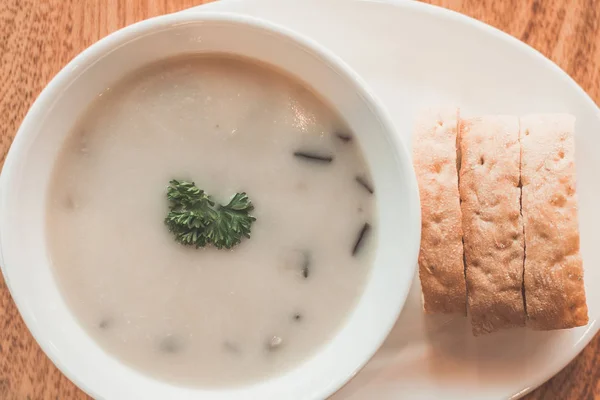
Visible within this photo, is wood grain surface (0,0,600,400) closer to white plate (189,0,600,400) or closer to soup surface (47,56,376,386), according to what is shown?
white plate (189,0,600,400)

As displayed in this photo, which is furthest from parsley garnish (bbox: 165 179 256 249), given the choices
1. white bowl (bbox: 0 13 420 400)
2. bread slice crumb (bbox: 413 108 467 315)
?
bread slice crumb (bbox: 413 108 467 315)

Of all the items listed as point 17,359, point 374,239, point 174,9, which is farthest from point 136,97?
point 17,359

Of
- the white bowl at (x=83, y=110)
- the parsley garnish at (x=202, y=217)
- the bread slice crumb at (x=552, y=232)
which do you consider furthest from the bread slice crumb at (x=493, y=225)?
the parsley garnish at (x=202, y=217)

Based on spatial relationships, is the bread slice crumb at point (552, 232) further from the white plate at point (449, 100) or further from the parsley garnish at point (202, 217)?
the parsley garnish at point (202, 217)

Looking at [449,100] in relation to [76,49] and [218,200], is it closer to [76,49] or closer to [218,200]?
[218,200]

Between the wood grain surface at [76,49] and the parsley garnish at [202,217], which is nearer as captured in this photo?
the parsley garnish at [202,217]

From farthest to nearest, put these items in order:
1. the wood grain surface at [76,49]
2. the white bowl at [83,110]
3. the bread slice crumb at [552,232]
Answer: the wood grain surface at [76,49], the bread slice crumb at [552,232], the white bowl at [83,110]

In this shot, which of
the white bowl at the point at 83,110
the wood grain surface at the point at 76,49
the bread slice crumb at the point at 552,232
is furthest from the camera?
the wood grain surface at the point at 76,49

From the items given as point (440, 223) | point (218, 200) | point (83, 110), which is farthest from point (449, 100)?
point (83, 110)
